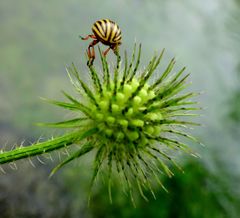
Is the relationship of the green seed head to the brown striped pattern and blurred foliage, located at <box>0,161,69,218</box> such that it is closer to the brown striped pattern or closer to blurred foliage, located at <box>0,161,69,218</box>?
the brown striped pattern

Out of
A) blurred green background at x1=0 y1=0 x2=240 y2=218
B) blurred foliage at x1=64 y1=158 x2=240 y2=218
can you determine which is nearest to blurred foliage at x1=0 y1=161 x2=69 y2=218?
blurred green background at x1=0 y1=0 x2=240 y2=218

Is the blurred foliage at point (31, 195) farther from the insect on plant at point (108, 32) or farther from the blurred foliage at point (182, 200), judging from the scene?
the insect on plant at point (108, 32)

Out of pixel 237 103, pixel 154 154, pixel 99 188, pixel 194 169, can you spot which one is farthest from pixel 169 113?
pixel 237 103

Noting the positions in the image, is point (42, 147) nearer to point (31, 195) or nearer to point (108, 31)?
point (108, 31)

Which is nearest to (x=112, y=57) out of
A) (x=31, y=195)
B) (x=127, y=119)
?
(x=31, y=195)

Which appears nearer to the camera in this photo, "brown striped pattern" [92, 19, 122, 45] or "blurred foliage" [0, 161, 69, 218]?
"brown striped pattern" [92, 19, 122, 45]

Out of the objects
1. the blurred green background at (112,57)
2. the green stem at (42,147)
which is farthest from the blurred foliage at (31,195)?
the green stem at (42,147)
